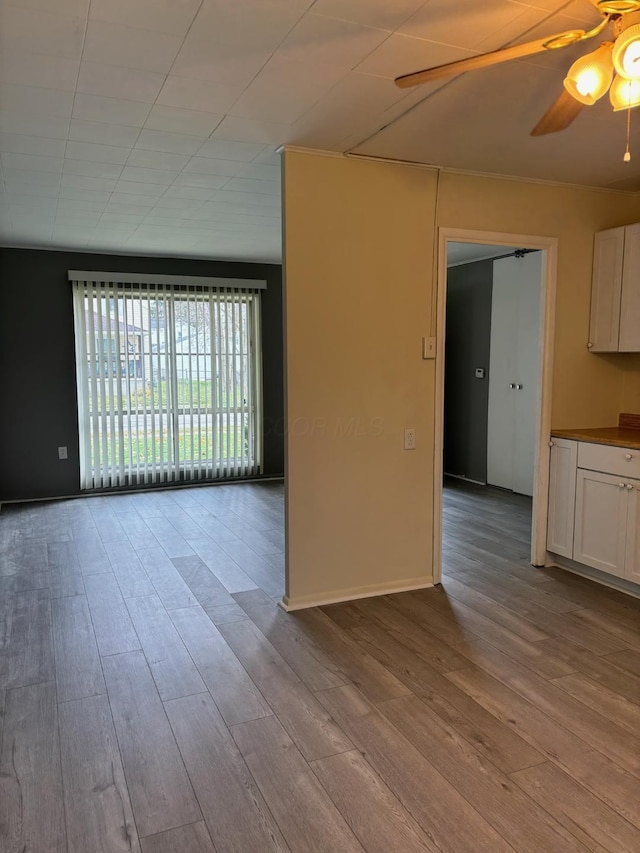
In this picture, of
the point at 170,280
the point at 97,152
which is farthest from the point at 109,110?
the point at 170,280

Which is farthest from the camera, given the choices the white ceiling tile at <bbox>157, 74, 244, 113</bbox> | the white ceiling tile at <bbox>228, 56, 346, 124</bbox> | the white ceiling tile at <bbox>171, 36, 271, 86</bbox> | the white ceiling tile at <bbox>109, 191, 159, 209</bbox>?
the white ceiling tile at <bbox>109, 191, 159, 209</bbox>

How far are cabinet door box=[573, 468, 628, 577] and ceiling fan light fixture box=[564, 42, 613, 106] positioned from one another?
2.31m

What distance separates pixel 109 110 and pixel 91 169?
856 mm

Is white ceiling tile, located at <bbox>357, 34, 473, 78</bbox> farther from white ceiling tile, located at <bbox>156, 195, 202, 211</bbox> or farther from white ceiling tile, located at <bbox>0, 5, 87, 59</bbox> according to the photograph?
white ceiling tile, located at <bbox>156, 195, 202, 211</bbox>

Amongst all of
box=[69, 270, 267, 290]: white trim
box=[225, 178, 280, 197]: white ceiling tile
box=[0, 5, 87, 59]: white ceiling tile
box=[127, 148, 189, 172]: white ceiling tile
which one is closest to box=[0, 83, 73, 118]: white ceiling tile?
box=[0, 5, 87, 59]: white ceiling tile

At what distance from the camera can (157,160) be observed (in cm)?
320

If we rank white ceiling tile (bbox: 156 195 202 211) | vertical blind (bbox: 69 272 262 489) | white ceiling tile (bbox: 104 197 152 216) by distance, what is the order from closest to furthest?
white ceiling tile (bbox: 156 195 202 211) < white ceiling tile (bbox: 104 197 152 216) < vertical blind (bbox: 69 272 262 489)

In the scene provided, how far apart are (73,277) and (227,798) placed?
5193 millimetres

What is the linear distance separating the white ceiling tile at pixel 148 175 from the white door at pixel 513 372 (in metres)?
3.64

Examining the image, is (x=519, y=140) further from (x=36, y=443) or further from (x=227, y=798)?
(x=36, y=443)

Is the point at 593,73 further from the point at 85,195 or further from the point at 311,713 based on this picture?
the point at 85,195

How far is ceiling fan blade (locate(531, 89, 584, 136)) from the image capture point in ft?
6.07

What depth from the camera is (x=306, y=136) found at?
2.90 m

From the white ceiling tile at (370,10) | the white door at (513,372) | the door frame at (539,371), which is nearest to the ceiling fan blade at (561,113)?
the white ceiling tile at (370,10)
